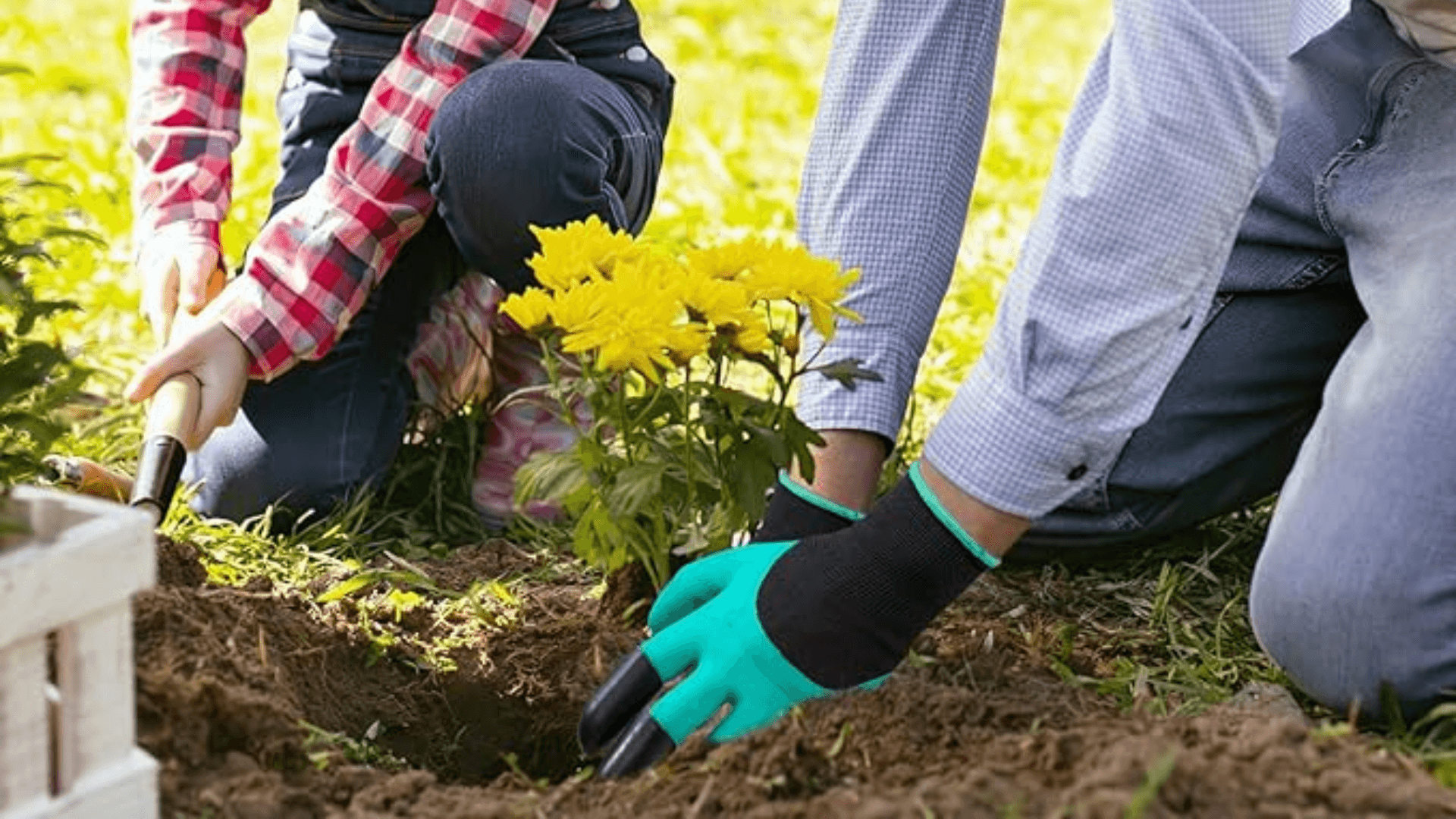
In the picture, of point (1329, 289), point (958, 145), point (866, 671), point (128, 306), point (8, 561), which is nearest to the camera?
point (8, 561)

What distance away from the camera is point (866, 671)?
1761mm

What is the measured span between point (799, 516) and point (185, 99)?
3.79 feet

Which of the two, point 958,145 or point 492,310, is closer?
point 958,145

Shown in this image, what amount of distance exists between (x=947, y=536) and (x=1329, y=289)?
820 millimetres

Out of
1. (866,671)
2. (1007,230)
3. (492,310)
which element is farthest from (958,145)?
(1007,230)

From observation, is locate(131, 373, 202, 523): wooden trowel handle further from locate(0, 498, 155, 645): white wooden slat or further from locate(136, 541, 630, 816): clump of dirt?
locate(0, 498, 155, 645): white wooden slat

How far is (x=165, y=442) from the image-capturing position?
216 cm

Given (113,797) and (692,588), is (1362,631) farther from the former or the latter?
(113,797)

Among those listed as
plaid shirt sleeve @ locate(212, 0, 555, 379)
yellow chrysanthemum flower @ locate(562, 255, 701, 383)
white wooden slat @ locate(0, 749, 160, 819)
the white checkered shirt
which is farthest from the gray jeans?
white wooden slat @ locate(0, 749, 160, 819)

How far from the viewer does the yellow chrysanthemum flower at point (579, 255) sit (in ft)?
6.03

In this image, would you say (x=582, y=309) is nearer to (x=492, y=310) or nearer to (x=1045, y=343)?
(x=1045, y=343)

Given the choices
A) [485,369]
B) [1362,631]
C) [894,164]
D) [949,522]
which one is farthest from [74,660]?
[485,369]

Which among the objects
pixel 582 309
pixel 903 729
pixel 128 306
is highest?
pixel 582 309

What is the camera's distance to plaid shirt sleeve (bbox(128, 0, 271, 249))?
2652mm
